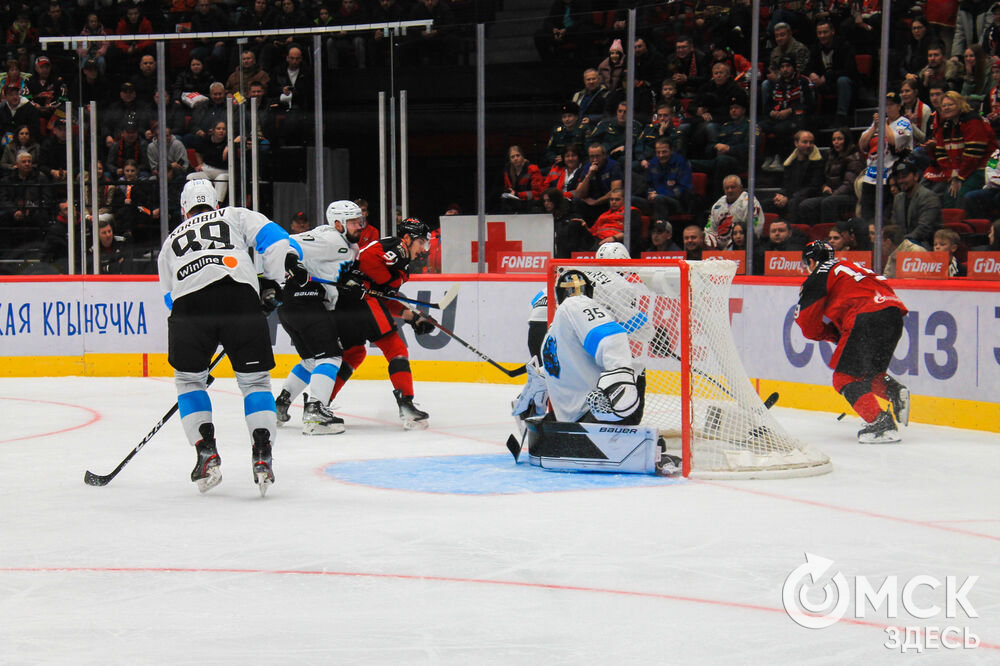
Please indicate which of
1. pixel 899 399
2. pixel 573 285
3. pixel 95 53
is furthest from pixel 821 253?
pixel 95 53

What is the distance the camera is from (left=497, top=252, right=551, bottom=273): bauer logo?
8.30 metres

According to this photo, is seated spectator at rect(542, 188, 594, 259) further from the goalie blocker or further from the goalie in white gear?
the goalie blocker

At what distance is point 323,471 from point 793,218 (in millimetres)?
3602

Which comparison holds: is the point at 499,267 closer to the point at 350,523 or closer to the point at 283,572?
the point at 350,523

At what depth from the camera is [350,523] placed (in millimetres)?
3699

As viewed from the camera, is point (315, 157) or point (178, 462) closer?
point (178, 462)

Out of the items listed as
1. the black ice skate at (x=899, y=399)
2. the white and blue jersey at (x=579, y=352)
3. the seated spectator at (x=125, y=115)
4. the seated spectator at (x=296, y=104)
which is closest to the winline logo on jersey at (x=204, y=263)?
the white and blue jersey at (x=579, y=352)

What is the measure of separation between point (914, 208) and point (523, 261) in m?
2.86

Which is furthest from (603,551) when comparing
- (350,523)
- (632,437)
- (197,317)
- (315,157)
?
(315,157)

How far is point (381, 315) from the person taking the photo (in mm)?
6289

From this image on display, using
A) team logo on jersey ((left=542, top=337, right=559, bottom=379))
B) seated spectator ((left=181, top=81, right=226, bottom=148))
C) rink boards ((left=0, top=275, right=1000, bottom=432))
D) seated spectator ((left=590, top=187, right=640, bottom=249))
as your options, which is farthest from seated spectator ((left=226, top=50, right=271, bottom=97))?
team logo on jersey ((left=542, top=337, right=559, bottom=379))

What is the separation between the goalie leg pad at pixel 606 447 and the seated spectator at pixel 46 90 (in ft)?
19.8

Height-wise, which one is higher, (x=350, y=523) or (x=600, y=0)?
(x=600, y=0)

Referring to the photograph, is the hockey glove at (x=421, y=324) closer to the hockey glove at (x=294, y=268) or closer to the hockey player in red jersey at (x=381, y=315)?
the hockey player in red jersey at (x=381, y=315)
